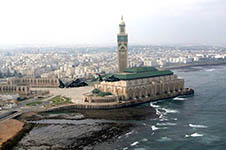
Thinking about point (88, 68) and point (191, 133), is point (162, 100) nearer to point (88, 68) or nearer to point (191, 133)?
point (191, 133)

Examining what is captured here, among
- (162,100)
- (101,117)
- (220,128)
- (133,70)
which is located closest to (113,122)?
(101,117)

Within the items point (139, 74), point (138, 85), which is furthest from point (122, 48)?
point (138, 85)

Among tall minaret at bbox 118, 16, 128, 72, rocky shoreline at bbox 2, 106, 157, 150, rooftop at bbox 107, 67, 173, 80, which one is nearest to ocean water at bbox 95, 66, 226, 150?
rocky shoreline at bbox 2, 106, 157, 150

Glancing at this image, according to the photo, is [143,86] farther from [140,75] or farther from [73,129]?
[73,129]

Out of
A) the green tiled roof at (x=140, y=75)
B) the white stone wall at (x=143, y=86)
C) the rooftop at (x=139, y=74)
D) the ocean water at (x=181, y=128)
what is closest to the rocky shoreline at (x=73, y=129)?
the ocean water at (x=181, y=128)

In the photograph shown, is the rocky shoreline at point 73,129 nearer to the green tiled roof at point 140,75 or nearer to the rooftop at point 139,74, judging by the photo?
the green tiled roof at point 140,75

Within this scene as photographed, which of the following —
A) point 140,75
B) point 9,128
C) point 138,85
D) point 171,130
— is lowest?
point 9,128

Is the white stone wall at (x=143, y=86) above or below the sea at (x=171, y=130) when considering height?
above
